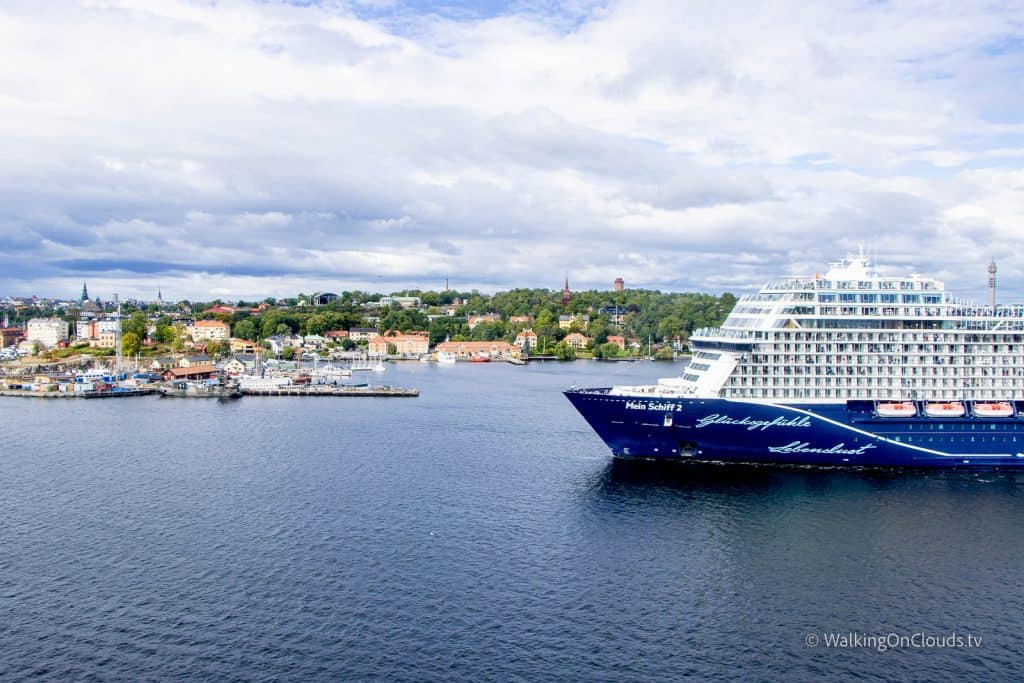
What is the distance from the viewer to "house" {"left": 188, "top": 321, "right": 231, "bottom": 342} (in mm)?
145375

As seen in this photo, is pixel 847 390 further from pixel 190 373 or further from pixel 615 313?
pixel 615 313

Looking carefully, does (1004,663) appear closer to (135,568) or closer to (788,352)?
(788,352)

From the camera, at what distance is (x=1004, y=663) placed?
67.8ft

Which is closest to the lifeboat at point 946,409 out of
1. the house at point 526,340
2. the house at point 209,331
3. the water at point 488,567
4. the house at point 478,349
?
the water at point 488,567

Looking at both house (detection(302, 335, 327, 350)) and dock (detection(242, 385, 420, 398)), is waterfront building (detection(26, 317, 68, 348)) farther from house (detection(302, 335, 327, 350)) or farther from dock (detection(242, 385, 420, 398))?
dock (detection(242, 385, 420, 398))

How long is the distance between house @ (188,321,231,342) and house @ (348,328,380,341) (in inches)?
859

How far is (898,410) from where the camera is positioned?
3903cm

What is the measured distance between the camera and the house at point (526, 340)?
5615 inches

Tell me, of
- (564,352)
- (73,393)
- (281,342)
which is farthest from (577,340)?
(73,393)

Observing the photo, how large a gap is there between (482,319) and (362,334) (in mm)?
25759

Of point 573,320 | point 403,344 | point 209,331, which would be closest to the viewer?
point 403,344

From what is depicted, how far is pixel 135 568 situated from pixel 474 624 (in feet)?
38.3

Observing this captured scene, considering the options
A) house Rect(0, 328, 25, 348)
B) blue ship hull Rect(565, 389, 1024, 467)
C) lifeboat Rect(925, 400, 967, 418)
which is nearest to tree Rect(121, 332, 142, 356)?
house Rect(0, 328, 25, 348)

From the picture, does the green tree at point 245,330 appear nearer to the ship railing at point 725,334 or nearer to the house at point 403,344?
the house at point 403,344
